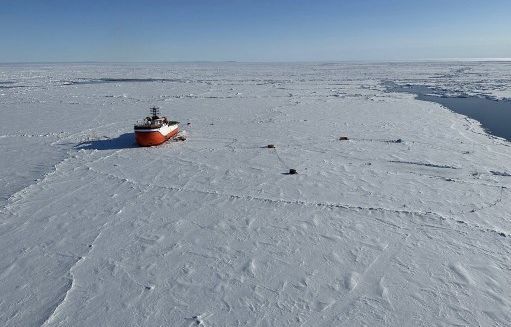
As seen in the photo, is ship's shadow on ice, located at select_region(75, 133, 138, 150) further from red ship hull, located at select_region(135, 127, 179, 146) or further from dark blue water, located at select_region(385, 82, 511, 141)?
dark blue water, located at select_region(385, 82, 511, 141)

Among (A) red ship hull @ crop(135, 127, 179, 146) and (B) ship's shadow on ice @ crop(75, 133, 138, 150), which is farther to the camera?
(B) ship's shadow on ice @ crop(75, 133, 138, 150)

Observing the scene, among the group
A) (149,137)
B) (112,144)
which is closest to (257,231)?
(149,137)

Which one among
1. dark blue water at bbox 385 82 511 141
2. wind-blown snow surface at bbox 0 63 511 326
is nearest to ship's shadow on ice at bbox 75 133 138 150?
wind-blown snow surface at bbox 0 63 511 326

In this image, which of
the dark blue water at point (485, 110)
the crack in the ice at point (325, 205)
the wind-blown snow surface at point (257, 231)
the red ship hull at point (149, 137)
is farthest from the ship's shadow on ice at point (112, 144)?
the dark blue water at point (485, 110)

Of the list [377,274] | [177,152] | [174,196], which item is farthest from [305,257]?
[177,152]

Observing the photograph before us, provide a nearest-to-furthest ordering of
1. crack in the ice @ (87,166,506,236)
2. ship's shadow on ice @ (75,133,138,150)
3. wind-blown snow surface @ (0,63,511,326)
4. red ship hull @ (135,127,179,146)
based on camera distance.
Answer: wind-blown snow surface @ (0,63,511,326)
crack in the ice @ (87,166,506,236)
red ship hull @ (135,127,179,146)
ship's shadow on ice @ (75,133,138,150)

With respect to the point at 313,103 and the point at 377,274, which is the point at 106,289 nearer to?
the point at 377,274

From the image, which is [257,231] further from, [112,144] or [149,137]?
[112,144]
